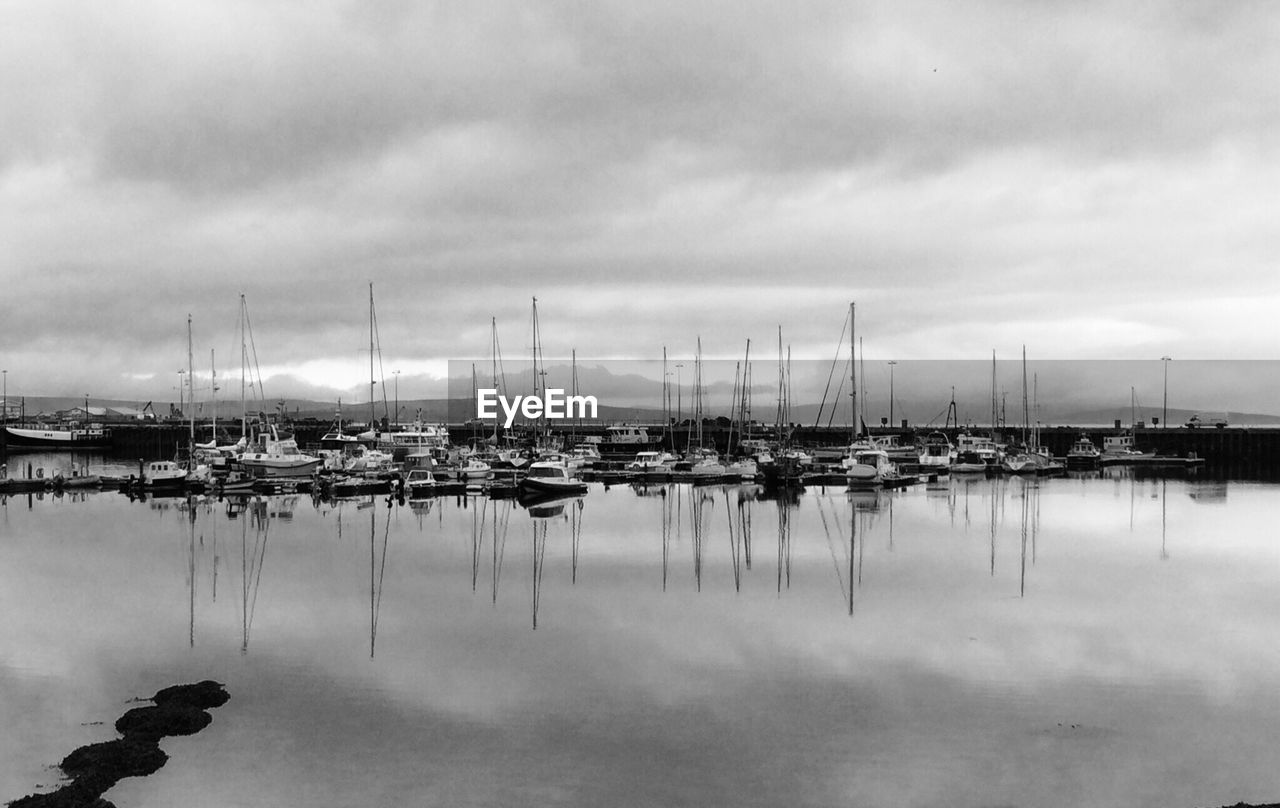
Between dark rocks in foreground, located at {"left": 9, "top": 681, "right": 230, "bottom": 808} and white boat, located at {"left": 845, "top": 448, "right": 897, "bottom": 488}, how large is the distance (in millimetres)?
56532

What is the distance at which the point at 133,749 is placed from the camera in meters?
14.7

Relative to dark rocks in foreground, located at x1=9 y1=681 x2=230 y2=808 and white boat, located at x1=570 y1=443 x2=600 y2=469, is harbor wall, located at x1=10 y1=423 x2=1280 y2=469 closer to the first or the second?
white boat, located at x1=570 y1=443 x2=600 y2=469

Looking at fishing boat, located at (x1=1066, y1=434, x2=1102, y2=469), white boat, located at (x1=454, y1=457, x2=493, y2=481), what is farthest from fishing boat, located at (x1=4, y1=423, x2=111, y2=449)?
fishing boat, located at (x1=1066, y1=434, x2=1102, y2=469)

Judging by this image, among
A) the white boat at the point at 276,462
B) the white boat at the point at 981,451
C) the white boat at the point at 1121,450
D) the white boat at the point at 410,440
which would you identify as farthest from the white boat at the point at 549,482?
the white boat at the point at 1121,450

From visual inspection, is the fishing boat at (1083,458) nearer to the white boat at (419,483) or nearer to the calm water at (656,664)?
the calm water at (656,664)

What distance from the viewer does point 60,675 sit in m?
19.1

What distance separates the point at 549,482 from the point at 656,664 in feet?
126

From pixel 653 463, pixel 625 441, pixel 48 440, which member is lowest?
pixel 653 463

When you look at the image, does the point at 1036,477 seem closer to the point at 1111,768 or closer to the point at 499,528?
the point at 499,528

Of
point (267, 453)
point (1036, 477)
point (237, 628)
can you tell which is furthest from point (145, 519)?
point (1036, 477)

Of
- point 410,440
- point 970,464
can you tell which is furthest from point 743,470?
point 410,440

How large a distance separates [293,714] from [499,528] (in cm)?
2802

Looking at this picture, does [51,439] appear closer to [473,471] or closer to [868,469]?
[473,471]

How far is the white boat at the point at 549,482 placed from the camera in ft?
191
